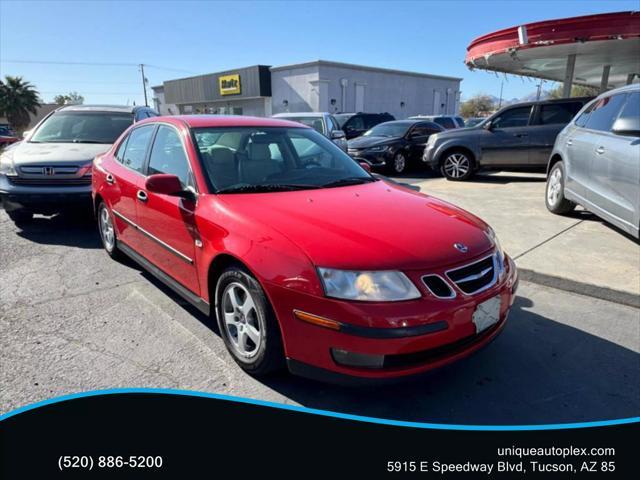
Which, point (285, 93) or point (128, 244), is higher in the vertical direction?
point (285, 93)

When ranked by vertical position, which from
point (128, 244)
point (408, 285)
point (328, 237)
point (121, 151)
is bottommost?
point (128, 244)

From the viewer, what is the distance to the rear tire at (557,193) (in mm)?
6148

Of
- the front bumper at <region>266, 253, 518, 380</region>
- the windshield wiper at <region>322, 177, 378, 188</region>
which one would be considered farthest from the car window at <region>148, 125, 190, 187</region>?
the front bumper at <region>266, 253, 518, 380</region>

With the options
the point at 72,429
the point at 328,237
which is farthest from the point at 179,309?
the point at 328,237

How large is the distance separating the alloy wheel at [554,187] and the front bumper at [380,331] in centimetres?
468

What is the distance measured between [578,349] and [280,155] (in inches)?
102

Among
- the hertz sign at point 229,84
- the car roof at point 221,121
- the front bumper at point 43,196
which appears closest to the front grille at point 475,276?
the car roof at point 221,121

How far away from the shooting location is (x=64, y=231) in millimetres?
5934

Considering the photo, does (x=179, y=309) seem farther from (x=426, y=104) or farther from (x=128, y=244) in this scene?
(x=426, y=104)

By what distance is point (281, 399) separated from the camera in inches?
98.8

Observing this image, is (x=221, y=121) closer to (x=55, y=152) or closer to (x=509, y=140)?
(x=55, y=152)

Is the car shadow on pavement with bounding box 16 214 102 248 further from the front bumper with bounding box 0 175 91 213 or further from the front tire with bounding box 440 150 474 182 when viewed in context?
the front tire with bounding box 440 150 474 182

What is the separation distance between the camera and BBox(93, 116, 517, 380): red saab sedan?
7.13ft

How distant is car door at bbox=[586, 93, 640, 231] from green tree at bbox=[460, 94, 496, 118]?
6527cm
